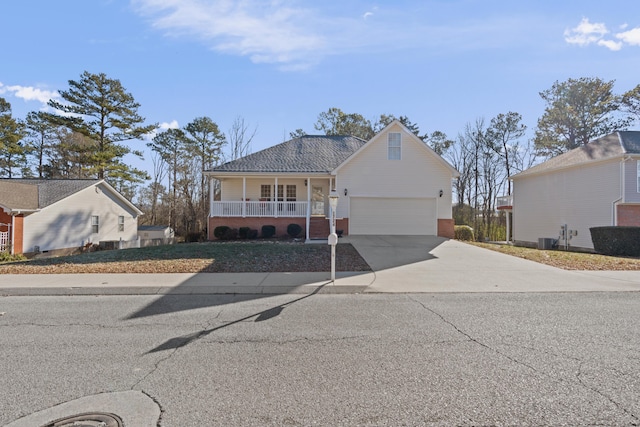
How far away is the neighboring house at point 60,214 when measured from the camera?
20750 millimetres

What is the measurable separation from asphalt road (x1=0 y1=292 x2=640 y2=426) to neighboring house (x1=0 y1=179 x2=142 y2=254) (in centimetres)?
1866

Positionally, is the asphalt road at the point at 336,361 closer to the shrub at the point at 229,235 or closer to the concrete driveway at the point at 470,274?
the concrete driveway at the point at 470,274

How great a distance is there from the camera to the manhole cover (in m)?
2.75

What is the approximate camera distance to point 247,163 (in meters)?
21.0

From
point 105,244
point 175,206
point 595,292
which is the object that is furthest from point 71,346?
point 175,206

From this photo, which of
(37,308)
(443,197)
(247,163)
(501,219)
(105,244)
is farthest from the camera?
(501,219)

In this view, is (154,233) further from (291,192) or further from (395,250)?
(395,250)

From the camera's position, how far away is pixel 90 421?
9.21 ft

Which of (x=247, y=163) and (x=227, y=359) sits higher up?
(x=247, y=163)

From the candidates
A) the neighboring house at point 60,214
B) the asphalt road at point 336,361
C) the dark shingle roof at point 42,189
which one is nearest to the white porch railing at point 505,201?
the asphalt road at point 336,361

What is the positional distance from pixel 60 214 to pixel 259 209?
1466 centimetres

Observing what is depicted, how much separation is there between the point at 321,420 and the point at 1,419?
2.62m

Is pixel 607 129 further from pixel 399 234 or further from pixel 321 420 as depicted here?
pixel 321 420

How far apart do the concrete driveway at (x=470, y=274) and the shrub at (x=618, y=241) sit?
5709mm
